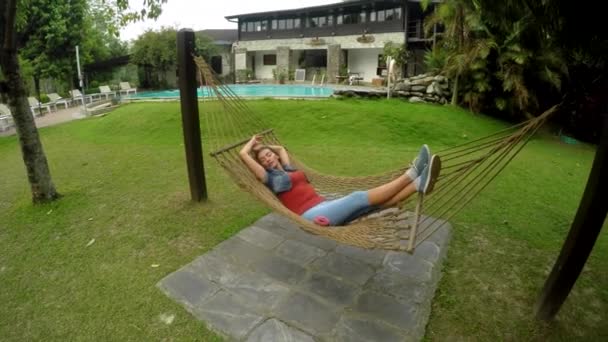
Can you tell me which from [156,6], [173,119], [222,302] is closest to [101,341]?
[222,302]

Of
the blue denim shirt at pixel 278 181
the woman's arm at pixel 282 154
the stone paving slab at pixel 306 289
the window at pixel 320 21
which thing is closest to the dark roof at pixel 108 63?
the window at pixel 320 21

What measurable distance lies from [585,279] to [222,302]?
88.3 inches

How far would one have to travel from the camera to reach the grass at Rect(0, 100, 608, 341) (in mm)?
1893

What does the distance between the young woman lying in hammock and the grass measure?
587 millimetres

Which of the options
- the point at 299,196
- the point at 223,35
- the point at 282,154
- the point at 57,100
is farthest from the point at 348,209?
the point at 223,35

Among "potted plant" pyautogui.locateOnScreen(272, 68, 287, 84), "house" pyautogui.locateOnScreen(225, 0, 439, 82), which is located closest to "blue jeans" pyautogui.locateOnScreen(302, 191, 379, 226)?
"house" pyautogui.locateOnScreen(225, 0, 439, 82)

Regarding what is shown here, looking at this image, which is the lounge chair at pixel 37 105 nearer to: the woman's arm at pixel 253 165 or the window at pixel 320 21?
the woman's arm at pixel 253 165

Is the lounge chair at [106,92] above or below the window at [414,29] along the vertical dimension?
below

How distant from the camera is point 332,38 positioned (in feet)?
56.1

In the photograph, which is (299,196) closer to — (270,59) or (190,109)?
(190,109)

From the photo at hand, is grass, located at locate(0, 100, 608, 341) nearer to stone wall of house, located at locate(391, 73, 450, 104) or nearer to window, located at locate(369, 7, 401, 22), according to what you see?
stone wall of house, located at locate(391, 73, 450, 104)

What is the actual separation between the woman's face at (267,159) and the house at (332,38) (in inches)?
517

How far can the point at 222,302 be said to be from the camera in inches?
79.4

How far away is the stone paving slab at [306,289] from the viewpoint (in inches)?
71.4
